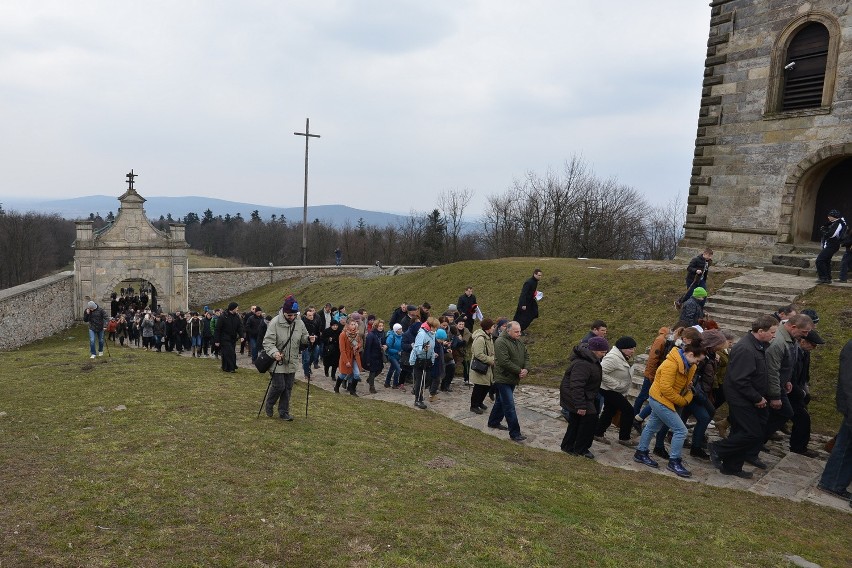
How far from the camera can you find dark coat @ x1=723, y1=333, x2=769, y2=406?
6824 millimetres

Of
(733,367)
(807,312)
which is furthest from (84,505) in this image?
(807,312)

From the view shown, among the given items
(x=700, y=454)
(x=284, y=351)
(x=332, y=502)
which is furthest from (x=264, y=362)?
(x=700, y=454)

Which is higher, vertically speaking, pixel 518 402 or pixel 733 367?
pixel 733 367

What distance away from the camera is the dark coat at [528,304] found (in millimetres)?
14539

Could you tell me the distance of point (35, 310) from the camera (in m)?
25.0

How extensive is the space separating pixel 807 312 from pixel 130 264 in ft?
107

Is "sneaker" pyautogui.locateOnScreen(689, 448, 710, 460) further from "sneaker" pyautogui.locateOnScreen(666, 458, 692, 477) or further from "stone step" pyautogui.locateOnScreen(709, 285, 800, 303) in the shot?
"stone step" pyautogui.locateOnScreen(709, 285, 800, 303)

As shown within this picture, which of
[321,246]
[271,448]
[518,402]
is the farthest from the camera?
[321,246]

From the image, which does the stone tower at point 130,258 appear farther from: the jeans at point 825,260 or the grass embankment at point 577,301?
the jeans at point 825,260

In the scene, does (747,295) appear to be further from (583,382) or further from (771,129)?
(583,382)

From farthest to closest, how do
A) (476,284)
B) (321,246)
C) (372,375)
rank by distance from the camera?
1. (321,246)
2. (476,284)
3. (372,375)

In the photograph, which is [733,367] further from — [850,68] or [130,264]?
[130,264]

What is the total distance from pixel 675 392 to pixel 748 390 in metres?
0.86

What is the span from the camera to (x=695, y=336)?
22.9 ft
